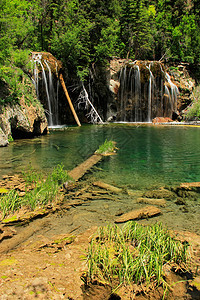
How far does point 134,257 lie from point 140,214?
1395mm

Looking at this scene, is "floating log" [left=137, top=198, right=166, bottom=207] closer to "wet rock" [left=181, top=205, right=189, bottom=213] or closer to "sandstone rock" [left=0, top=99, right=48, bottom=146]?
"wet rock" [left=181, top=205, right=189, bottom=213]

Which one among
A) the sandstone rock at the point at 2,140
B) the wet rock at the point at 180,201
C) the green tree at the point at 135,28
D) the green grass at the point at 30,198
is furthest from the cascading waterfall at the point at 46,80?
the wet rock at the point at 180,201

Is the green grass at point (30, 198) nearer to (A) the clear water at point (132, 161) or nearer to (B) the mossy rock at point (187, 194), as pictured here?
(A) the clear water at point (132, 161)

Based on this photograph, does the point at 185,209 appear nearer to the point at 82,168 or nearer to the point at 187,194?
the point at 187,194

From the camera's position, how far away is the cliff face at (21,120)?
10945 millimetres

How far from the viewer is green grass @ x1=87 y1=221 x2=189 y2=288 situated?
2.05 m

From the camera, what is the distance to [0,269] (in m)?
2.00

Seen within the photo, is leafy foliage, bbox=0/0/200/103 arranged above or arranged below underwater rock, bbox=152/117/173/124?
above

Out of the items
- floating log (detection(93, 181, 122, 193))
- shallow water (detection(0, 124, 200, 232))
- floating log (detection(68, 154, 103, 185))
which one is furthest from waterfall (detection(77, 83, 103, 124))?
floating log (detection(93, 181, 122, 193))

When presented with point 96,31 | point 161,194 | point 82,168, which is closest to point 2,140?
point 82,168

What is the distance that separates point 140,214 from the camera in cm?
369

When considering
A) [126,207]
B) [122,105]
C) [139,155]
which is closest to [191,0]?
[122,105]

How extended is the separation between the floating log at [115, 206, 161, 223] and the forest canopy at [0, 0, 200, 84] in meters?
11.1

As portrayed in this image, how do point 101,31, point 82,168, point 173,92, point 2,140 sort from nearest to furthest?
point 82,168, point 2,140, point 101,31, point 173,92
